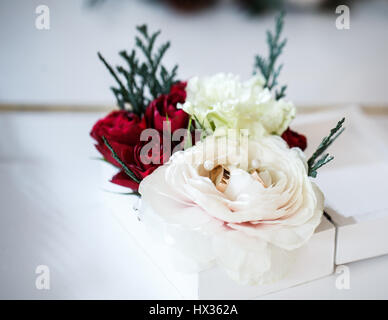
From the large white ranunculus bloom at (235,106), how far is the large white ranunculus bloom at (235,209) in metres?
0.05

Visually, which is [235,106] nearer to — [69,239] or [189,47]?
[69,239]

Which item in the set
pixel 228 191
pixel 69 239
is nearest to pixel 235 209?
pixel 228 191

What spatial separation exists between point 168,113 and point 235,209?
17 centimetres

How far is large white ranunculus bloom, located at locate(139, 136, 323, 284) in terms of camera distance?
1.36 feet

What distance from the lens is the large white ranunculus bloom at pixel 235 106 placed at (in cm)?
49

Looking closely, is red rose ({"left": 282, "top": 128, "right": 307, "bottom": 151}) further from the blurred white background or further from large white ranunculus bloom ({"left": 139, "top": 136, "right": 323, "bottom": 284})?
the blurred white background

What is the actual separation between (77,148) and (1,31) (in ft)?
0.98

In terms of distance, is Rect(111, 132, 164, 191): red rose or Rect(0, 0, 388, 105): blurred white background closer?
Rect(111, 132, 164, 191): red rose

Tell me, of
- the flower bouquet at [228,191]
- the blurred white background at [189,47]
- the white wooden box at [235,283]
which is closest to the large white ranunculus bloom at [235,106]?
the flower bouquet at [228,191]

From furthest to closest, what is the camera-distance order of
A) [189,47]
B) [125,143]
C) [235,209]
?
[189,47] < [125,143] < [235,209]

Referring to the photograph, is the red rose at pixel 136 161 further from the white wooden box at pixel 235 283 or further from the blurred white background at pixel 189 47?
the blurred white background at pixel 189 47

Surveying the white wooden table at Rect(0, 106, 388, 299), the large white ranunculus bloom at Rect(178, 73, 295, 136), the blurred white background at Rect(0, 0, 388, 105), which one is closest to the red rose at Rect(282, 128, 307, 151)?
the large white ranunculus bloom at Rect(178, 73, 295, 136)

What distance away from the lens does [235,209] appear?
0.42 metres
